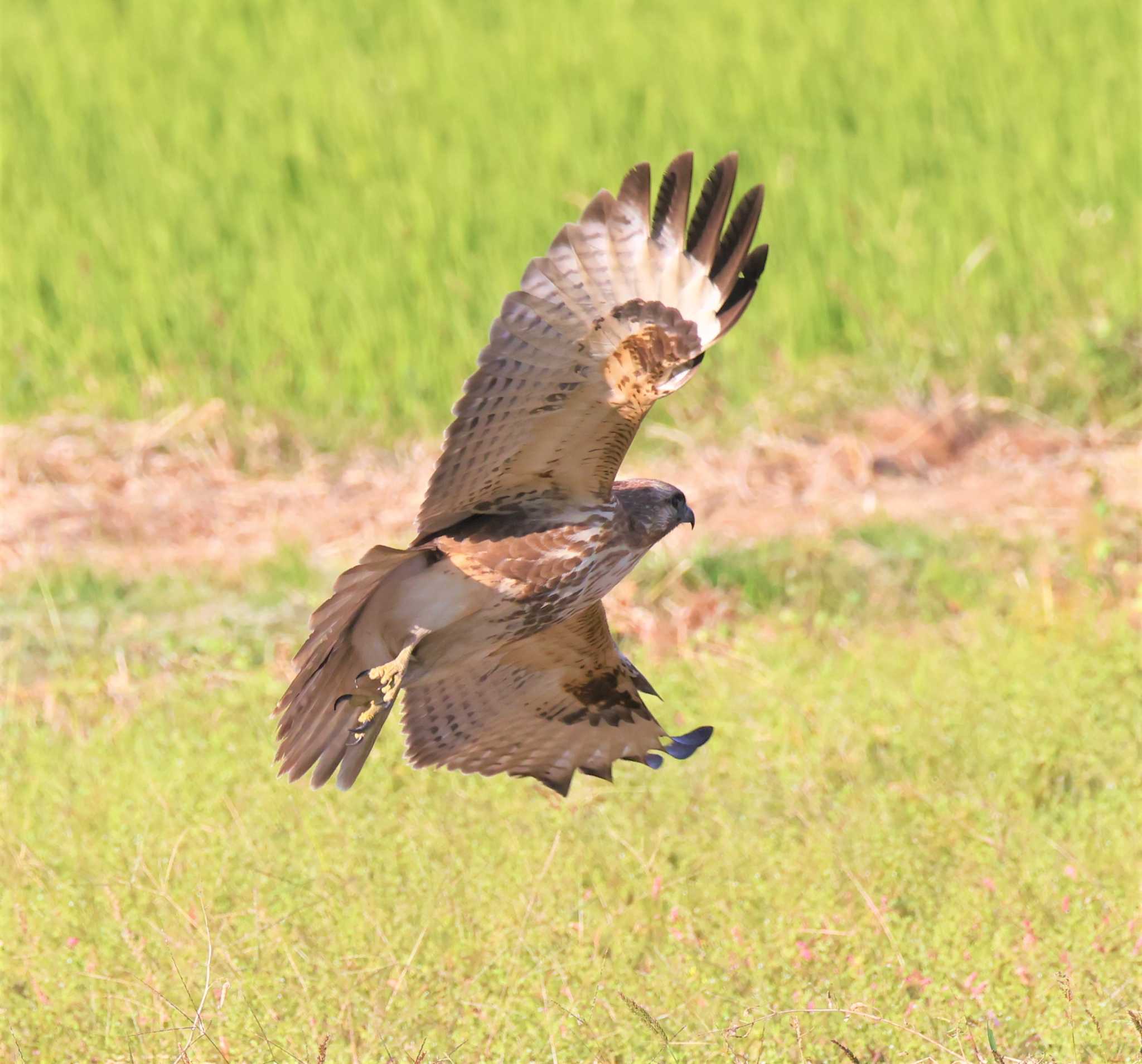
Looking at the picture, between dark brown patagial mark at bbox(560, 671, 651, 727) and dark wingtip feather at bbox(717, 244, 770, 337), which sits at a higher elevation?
dark wingtip feather at bbox(717, 244, 770, 337)

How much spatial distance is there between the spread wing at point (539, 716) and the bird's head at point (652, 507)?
0.34 metres

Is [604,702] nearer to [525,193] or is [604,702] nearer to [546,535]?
[546,535]

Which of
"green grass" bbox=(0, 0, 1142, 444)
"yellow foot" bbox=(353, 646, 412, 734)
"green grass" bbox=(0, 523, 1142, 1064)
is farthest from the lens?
"green grass" bbox=(0, 0, 1142, 444)

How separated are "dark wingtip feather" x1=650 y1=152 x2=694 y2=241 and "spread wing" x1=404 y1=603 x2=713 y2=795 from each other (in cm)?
119

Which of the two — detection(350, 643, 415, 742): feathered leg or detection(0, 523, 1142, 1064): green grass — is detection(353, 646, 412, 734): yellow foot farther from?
detection(0, 523, 1142, 1064): green grass

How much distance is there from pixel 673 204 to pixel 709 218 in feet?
0.24

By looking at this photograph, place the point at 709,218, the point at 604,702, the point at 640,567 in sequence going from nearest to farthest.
→ the point at 709,218 → the point at 604,702 → the point at 640,567

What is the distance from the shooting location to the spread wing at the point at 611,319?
3.55 meters

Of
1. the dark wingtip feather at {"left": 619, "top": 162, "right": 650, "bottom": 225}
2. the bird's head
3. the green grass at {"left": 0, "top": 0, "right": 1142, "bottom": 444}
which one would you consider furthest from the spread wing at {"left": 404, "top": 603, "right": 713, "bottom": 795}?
the green grass at {"left": 0, "top": 0, "right": 1142, "bottom": 444}

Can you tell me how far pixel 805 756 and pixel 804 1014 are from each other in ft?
4.30

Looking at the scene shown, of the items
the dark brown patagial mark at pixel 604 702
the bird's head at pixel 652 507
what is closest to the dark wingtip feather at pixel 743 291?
the bird's head at pixel 652 507

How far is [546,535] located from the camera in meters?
4.05

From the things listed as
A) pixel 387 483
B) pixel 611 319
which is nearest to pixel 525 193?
pixel 387 483

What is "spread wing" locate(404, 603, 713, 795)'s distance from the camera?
178 inches
